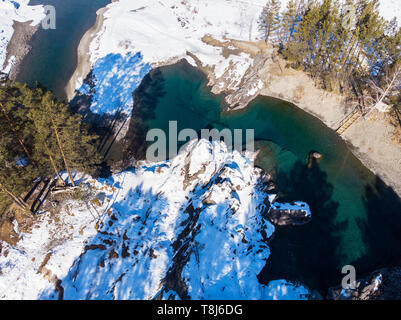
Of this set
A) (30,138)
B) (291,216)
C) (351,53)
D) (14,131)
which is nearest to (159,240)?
(291,216)

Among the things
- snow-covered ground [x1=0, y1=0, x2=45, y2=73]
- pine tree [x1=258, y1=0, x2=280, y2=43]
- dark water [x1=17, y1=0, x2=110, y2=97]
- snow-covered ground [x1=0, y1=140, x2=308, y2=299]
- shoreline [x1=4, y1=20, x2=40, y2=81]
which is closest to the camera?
snow-covered ground [x1=0, y1=140, x2=308, y2=299]

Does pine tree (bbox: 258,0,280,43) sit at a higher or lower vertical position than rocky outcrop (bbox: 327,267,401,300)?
higher

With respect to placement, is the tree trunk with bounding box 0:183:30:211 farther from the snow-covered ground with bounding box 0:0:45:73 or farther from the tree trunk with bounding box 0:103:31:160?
the snow-covered ground with bounding box 0:0:45:73

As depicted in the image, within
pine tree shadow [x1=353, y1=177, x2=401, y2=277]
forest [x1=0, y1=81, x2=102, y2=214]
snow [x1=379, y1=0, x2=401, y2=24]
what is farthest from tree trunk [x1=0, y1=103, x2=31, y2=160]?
snow [x1=379, y1=0, x2=401, y2=24]

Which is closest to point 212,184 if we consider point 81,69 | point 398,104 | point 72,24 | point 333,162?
point 333,162
